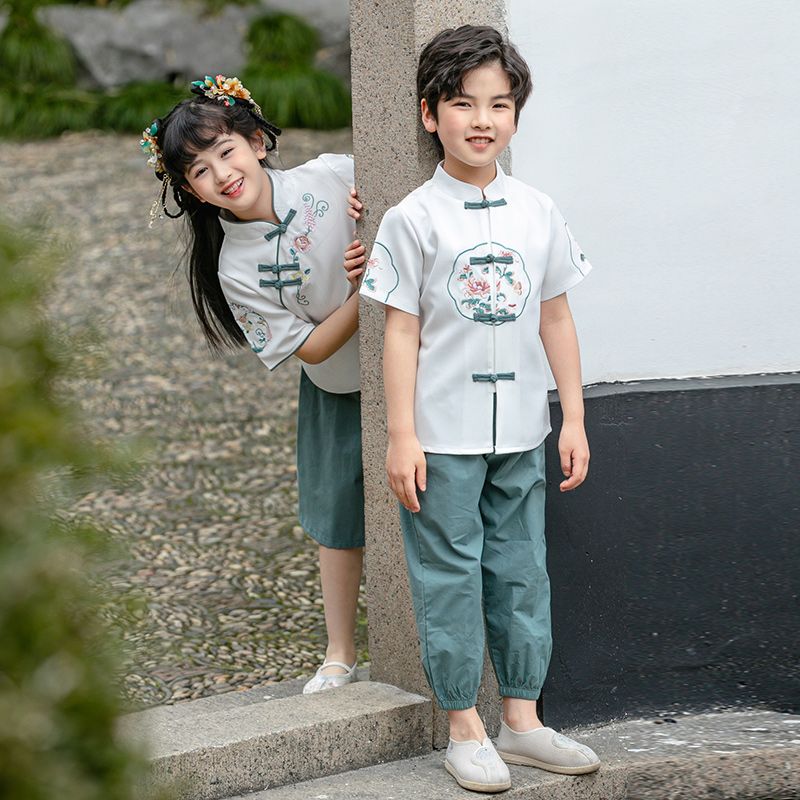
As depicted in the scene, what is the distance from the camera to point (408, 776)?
8.92ft

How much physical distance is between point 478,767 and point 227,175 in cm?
125

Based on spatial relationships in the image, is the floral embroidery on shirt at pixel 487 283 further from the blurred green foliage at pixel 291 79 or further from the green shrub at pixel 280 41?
the green shrub at pixel 280 41

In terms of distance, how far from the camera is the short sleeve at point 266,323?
2.83 m

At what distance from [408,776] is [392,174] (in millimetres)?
1173

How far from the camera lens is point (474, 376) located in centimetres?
253

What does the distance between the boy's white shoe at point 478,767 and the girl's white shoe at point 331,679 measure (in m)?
0.51

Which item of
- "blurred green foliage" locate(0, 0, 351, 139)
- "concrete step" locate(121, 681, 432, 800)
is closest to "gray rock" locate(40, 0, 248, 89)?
"blurred green foliage" locate(0, 0, 351, 139)

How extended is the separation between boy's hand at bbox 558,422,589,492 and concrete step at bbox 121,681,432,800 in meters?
0.59

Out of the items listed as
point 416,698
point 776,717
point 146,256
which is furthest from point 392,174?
point 146,256

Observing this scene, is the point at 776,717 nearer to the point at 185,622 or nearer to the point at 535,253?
the point at 535,253

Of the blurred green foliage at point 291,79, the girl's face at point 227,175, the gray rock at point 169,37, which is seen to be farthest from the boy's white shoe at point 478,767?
the gray rock at point 169,37

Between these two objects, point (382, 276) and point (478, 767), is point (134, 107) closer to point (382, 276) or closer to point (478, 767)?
point (382, 276)

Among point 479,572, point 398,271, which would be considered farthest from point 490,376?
point 479,572

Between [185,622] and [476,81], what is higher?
[476,81]
